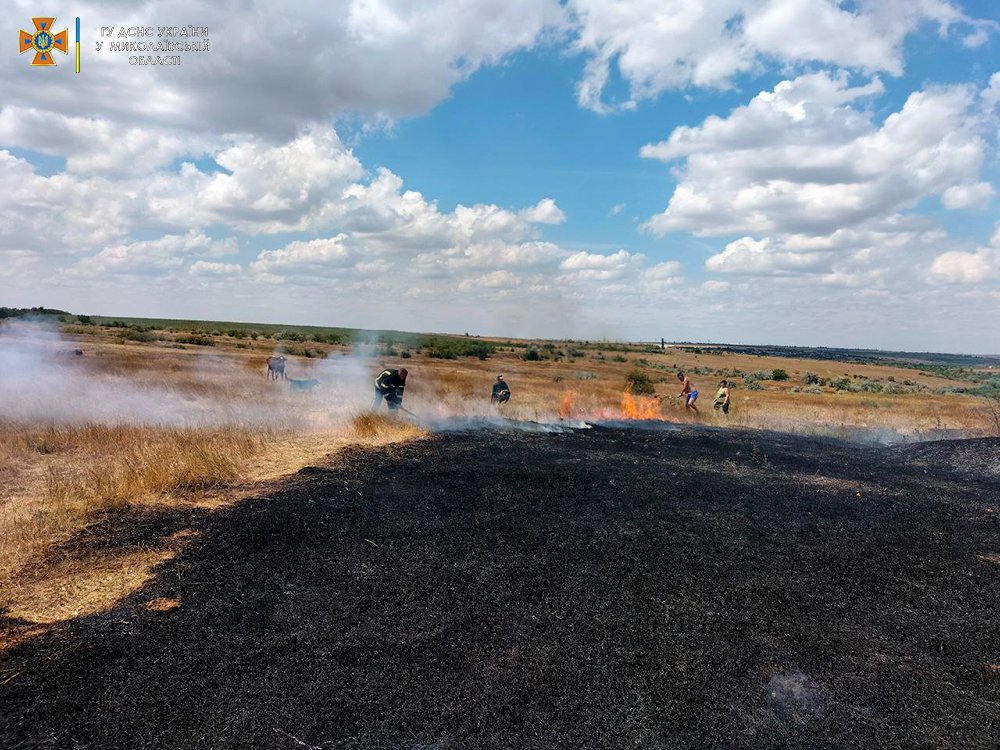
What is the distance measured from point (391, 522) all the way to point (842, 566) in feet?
→ 20.3

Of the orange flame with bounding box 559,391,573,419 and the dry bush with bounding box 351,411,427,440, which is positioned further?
the orange flame with bounding box 559,391,573,419

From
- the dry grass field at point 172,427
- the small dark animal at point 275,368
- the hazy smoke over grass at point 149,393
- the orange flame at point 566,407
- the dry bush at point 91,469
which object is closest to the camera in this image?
the dry grass field at point 172,427

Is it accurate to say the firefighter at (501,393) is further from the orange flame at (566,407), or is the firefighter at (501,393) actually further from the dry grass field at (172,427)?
the orange flame at (566,407)

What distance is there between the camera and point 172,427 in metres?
13.8

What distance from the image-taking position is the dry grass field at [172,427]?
21.3 ft

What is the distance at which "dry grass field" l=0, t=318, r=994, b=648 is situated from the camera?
6.48 m

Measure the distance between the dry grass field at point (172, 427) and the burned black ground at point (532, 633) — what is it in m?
0.75

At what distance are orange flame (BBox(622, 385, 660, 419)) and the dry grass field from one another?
12 centimetres

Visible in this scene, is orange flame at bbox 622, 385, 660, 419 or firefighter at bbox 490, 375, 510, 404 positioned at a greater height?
firefighter at bbox 490, 375, 510, 404

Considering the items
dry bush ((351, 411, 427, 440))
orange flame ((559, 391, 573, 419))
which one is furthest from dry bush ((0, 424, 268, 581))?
orange flame ((559, 391, 573, 419))

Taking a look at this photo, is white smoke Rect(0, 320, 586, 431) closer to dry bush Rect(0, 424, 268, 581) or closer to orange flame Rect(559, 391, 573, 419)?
orange flame Rect(559, 391, 573, 419)

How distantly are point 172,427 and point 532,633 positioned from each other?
12.0 metres

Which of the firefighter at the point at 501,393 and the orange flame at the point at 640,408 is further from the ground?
the firefighter at the point at 501,393

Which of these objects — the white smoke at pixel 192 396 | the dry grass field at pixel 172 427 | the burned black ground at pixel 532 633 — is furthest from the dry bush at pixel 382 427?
the burned black ground at pixel 532 633
